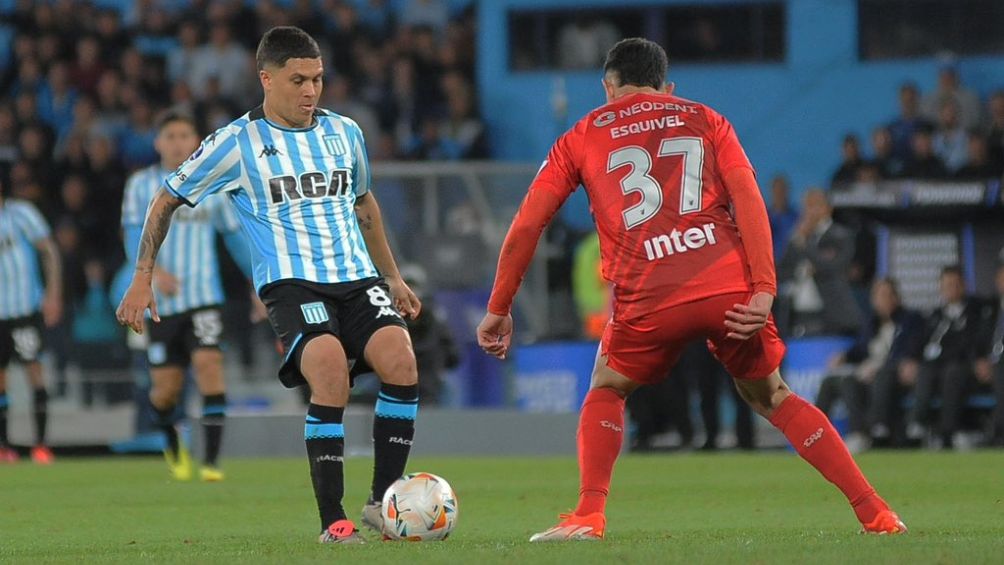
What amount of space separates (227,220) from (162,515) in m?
3.17

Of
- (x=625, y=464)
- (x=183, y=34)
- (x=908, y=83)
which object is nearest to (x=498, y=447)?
(x=625, y=464)

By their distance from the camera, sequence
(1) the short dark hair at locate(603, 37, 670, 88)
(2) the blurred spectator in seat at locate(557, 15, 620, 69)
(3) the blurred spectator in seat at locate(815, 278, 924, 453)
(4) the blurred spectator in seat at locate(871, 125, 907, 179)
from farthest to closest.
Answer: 1. (2) the blurred spectator in seat at locate(557, 15, 620, 69)
2. (4) the blurred spectator in seat at locate(871, 125, 907, 179)
3. (3) the blurred spectator in seat at locate(815, 278, 924, 453)
4. (1) the short dark hair at locate(603, 37, 670, 88)

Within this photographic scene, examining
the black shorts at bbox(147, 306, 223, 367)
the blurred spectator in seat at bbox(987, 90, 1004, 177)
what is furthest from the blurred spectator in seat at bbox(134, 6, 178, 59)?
the black shorts at bbox(147, 306, 223, 367)

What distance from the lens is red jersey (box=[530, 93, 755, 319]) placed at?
6.91 metres

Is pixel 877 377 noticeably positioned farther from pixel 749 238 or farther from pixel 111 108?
pixel 111 108

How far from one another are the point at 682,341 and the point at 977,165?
1111 cm

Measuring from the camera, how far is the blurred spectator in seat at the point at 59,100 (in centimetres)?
2188

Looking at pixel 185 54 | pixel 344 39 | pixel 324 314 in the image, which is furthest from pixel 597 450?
pixel 185 54

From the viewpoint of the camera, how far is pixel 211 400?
12133mm

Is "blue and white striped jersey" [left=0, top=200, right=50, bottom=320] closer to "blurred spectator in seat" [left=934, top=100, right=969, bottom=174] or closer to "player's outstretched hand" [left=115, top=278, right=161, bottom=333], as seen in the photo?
"player's outstretched hand" [left=115, top=278, right=161, bottom=333]

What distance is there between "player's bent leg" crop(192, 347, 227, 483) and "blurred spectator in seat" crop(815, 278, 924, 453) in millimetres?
5780

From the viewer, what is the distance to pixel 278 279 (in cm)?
747

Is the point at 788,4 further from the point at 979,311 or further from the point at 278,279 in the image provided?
the point at 278,279

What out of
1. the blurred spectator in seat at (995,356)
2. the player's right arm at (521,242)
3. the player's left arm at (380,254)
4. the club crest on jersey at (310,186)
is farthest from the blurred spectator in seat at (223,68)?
the player's right arm at (521,242)
